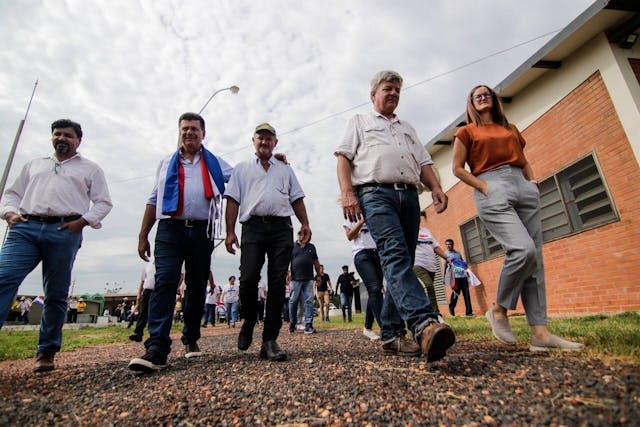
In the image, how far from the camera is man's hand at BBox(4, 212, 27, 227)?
10.4 feet

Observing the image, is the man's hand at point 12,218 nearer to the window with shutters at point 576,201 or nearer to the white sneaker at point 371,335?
the white sneaker at point 371,335

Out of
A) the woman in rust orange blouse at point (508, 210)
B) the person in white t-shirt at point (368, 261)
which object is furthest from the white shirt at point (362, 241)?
the woman in rust orange blouse at point (508, 210)

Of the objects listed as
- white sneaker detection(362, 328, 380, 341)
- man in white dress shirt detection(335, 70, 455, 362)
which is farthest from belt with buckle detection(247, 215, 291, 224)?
white sneaker detection(362, 328, 380, 341)

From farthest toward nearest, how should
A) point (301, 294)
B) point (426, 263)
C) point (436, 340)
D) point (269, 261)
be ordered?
point (301, 294) → point (426, 263) → point (269, 261) → point (436, 340)

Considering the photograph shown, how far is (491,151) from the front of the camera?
9.68 ft

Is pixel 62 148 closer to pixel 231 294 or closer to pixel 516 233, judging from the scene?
pixel 516 233

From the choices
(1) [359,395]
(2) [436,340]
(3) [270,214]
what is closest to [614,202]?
(2) [436,340]

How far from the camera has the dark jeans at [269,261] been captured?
10.9 ft

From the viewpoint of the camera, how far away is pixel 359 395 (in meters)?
1.79

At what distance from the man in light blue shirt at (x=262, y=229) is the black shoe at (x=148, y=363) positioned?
2.53 feet

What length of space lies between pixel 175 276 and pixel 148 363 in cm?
74

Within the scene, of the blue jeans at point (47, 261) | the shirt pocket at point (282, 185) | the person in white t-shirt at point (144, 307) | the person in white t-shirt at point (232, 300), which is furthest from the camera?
the person in white t-shirt at point (232, 300)

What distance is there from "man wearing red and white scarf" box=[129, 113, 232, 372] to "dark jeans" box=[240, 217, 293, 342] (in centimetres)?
39

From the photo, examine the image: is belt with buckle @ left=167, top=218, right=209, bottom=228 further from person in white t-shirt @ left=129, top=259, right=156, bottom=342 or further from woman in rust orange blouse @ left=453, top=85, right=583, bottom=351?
person in white t-shirt @ left=129, top=259, right=156, bottom=342
